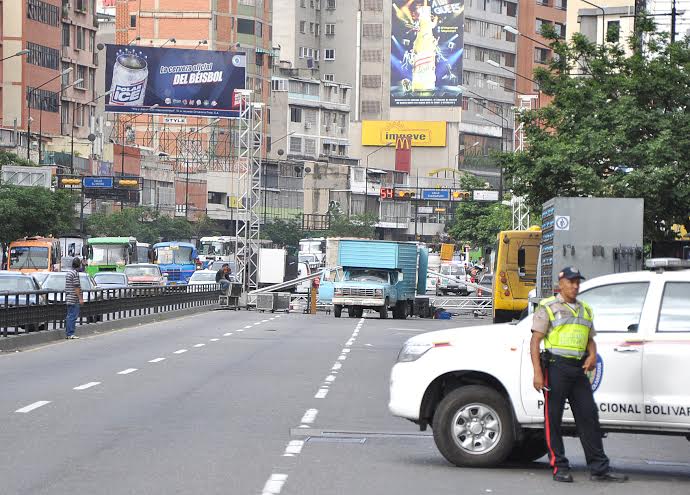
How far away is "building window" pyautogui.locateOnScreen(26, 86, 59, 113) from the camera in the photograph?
393 ft

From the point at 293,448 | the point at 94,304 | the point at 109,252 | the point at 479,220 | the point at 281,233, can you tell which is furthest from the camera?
the point at 281,233

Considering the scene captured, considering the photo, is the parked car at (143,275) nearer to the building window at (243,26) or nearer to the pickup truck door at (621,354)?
the pickup truck door at (621,354)

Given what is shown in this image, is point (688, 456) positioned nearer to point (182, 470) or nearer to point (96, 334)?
point (182, 470)

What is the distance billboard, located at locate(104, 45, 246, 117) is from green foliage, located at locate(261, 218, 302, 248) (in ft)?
108

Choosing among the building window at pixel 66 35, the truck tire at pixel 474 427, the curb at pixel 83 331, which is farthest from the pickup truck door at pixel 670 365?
the building window at pixel 66 35

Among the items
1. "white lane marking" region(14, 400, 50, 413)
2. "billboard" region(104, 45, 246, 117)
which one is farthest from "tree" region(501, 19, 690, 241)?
"billboard" region(104, 45, 246, 117)

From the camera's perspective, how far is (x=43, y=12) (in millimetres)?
122750

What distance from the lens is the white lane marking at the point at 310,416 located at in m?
17.9

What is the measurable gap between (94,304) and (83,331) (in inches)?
93.6

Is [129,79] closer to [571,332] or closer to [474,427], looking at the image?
[474,427]

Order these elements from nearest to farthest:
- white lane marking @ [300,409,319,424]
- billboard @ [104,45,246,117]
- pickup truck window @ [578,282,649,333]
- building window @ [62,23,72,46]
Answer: pickup truck window @ [578,282,649,333]
white lane marking @ [300,409,319,424]
billboard @ [104,45,246,117]
building window @ [62,23,72,46]

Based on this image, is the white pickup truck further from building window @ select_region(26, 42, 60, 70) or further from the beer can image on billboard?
building window @ select_region(26, 42, 60, 70)

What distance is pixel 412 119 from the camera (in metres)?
179

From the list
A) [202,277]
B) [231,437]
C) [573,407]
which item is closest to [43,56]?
[202,277]
